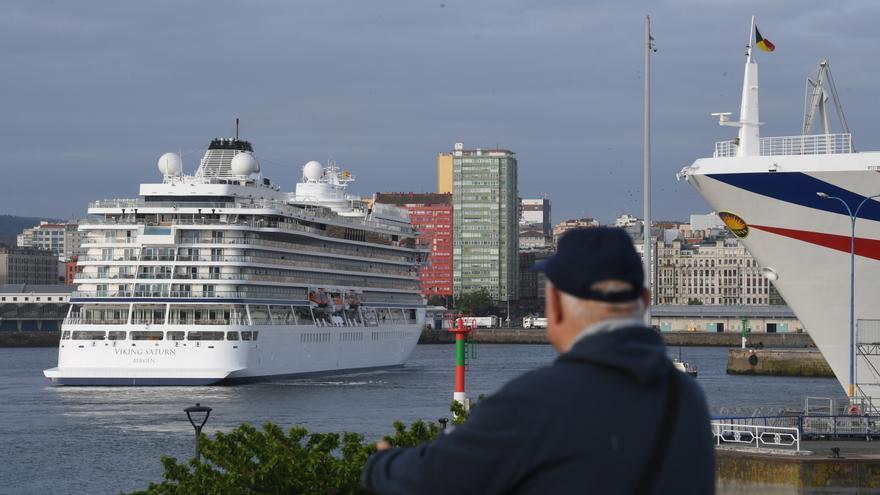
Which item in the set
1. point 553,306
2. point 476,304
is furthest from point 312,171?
point 476,304

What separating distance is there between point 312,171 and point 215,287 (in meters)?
18.1

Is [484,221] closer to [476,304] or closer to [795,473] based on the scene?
[476,304]

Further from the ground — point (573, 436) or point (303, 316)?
point (303, 316)

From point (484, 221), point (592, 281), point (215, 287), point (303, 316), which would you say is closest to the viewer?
point (592, 281)

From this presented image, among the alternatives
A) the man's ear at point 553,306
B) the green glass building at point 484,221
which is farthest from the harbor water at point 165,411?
the green glass building at point 484,221

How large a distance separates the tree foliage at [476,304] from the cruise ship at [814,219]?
137574 mm

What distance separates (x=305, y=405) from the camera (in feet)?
156

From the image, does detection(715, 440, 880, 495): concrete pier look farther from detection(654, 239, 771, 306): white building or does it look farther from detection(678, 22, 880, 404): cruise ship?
detection(654, 239, 771, 306): white building

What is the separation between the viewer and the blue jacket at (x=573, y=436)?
118 inches

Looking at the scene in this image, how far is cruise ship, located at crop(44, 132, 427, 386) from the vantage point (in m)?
56.1

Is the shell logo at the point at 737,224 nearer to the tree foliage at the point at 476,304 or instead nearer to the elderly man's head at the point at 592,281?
the elderly man's head at the point at 592,281

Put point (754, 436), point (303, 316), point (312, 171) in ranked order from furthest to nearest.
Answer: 1. point (312, 171)
2. point (303, 316)
3. point (754, 436)

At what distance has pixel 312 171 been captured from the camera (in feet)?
251

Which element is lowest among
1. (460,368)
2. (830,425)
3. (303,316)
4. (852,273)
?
(830,425)
